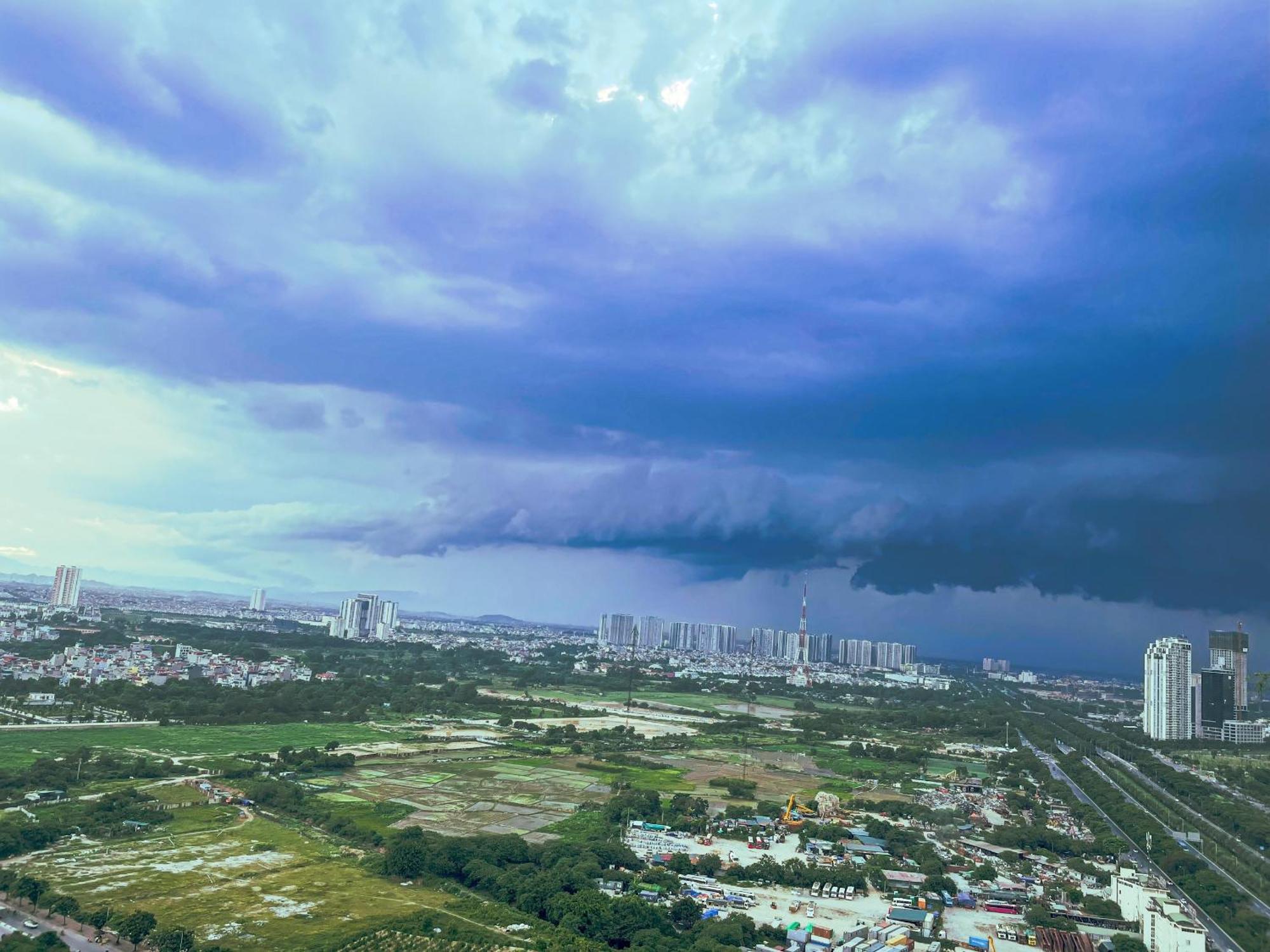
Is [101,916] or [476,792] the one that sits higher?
[101,916]

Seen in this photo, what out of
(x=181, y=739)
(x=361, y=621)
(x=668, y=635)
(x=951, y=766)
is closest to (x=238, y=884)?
(x=181, y=739)

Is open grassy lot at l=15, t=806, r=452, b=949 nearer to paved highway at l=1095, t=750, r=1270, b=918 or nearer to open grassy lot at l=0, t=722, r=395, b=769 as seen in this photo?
open grassy lot at l=0, t=722, r=395, b=769

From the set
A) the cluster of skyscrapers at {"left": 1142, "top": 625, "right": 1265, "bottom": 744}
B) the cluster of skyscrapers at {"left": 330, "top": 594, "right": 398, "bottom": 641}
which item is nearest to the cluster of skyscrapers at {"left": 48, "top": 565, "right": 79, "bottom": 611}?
the cluster of skyscrapers at {"left": 330, "top": 594, "right": 398, "bottom": 641}

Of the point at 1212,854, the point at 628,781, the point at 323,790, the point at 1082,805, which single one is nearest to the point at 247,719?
the point at 323,790

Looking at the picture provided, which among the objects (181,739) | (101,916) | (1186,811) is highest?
(101,916)

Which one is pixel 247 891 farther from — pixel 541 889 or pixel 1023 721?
pixel 1023 721

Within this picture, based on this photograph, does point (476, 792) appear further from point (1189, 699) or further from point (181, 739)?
point (1189, 699)
